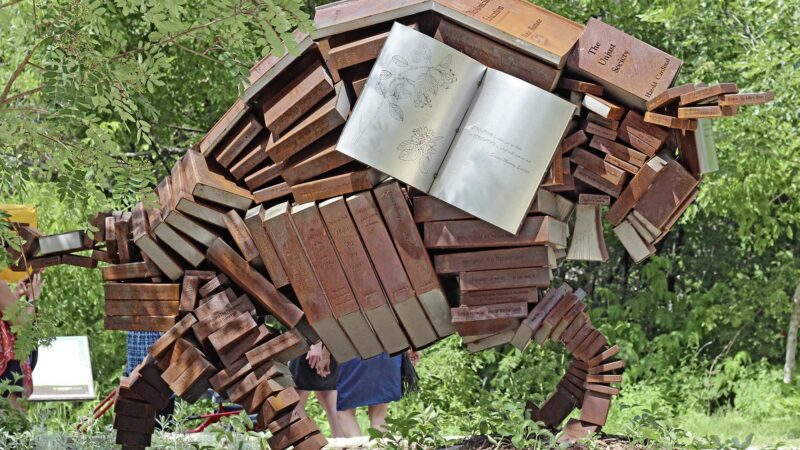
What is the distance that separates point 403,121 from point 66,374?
11.2ft

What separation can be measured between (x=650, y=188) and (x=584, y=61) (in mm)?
551

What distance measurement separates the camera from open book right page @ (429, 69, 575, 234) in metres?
4.14

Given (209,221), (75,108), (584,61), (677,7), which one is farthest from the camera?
(677,7)

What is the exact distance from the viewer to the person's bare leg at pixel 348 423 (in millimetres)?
6234

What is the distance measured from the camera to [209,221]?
4.49m

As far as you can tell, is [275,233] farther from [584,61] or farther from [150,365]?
[584,61]

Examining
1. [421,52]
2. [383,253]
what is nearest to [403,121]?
[421,52]

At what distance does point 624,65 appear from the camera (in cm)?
414

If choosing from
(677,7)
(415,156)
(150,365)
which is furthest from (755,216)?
(150,365)

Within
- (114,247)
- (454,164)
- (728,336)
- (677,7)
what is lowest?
(728,336)

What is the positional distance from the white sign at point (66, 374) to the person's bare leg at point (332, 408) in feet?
4.83

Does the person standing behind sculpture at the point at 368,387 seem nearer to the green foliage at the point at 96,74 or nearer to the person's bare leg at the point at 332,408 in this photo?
the person's bare leg at the point at 332,408

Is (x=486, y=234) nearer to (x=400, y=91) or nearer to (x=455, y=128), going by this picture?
(x=455, y=128)

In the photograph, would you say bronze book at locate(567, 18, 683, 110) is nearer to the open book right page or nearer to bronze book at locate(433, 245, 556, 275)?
the open book right page
